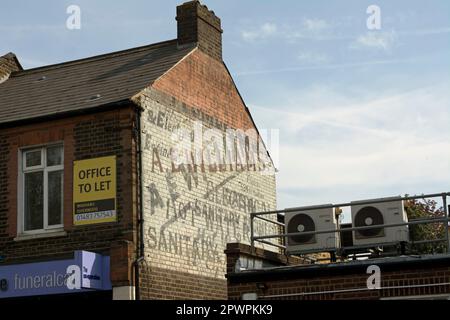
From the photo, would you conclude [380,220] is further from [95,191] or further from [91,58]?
[91,58]

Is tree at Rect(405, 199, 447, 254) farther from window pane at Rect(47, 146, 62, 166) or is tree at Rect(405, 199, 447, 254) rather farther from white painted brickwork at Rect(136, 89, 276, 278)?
window pane at Rect(47, 146, 62, 166)

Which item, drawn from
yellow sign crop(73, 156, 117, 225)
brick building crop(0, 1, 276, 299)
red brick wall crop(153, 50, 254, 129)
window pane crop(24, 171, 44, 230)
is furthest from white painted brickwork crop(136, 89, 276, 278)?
window pane crop(24, 171, 44, 230)

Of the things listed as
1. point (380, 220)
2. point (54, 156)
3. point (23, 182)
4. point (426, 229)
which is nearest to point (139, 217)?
point (54, 156)

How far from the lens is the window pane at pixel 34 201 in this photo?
18.8 m

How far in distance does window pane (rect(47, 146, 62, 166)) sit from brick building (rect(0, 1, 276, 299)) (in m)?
0.03

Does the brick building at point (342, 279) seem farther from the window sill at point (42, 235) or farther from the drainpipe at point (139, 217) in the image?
the window sill at point (42, 235)

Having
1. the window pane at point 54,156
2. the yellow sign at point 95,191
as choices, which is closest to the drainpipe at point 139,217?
the yellow sign at point 95,191

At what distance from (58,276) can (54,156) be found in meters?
3.10

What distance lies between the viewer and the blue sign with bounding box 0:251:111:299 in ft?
54.9

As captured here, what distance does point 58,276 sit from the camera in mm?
17250

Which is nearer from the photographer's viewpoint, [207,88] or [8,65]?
[207,88]
